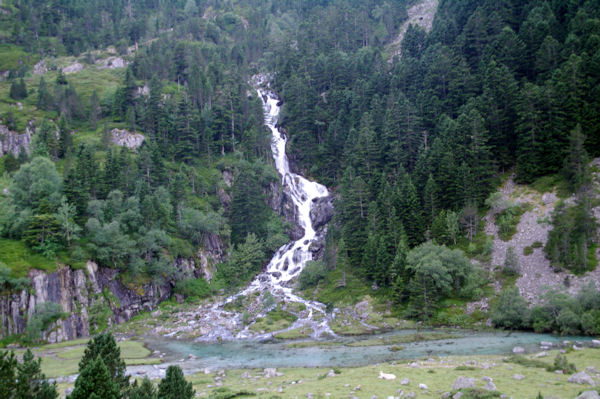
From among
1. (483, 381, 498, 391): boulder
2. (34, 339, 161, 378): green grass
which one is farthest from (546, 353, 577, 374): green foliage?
(34, 339, 161, 378): green grass

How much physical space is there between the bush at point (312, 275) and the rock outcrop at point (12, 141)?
84.0 m

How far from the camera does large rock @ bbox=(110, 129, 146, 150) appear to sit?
116m

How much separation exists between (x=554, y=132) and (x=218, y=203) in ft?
268

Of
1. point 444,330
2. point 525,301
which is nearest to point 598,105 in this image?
point 525,301

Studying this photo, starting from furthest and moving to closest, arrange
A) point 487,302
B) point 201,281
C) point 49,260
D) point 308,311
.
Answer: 1. point 201,281
2. point 308,311
3. point 49,260
4. point 487,302

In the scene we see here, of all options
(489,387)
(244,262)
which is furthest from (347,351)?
(244,262)

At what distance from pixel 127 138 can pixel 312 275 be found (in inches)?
2840

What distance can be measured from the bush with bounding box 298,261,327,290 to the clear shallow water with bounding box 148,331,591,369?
3057 cm

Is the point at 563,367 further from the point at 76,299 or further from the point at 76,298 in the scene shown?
the point at 76,298

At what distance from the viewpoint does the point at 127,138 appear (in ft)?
384

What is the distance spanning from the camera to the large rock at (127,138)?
4564 inches

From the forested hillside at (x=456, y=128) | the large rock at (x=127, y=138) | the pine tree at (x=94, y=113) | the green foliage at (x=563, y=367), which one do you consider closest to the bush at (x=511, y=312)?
the forested hillside at (x=456, y=128)

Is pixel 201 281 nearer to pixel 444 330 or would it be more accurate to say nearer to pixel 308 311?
pixel 308 311

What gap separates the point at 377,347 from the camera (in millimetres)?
47062
